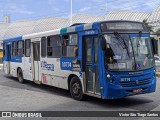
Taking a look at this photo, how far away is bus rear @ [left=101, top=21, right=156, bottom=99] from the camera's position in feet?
29.7

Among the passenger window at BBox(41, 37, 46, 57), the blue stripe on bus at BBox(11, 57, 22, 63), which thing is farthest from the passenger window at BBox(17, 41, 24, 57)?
the passenger window at BBox(41, 37, 46, 57)

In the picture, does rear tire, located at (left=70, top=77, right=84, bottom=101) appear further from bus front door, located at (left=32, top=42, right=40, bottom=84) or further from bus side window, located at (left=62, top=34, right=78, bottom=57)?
bus front door, located at (left=32, top=42, right=40, bottom=84)

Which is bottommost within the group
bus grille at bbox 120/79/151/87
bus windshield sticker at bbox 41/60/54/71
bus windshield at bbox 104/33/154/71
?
bus grille at bbox 120/79/151/87

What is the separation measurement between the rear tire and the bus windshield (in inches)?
68.6

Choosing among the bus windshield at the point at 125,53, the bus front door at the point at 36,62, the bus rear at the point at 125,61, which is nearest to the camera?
the bus rear at the point at 125,61

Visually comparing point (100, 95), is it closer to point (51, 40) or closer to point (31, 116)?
point (31, 116)

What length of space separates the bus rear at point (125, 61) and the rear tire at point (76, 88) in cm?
146

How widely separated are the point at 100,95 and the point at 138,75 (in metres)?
1.35

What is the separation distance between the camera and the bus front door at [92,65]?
31.4 ft

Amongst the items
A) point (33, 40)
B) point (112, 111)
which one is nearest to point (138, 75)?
point (112, 111)

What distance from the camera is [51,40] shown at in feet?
41.3

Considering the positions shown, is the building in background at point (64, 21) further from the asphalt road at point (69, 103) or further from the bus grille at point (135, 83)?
the bus grille at point (135, 83)

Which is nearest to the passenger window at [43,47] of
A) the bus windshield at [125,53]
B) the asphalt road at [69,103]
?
the asphalt road at [69,103]

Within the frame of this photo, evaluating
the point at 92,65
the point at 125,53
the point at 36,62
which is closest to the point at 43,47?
the point at 36,62
